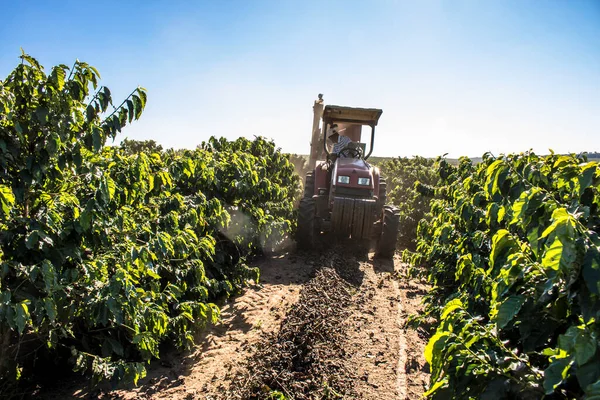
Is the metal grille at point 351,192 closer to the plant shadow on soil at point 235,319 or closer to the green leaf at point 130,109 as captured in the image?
the plant shadow on soil at point 235,319

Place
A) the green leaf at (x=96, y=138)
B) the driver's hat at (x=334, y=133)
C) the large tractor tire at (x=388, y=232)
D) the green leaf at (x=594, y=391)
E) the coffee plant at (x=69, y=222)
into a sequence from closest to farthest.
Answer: the green leaf at (x=594, y=391) → the coffee plant at (x=69, y=222) → the green leaf at (x=96, y=138) → the large tractor tire at (x=388, y=232) → the driver's hat at (x=334, y=133)

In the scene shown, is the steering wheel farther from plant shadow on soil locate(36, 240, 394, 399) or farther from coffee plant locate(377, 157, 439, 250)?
plant shadow on soil locate(36, 240, 394, 399)

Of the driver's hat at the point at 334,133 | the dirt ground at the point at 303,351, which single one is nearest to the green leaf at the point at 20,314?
the dirt ground at the point at 303,351

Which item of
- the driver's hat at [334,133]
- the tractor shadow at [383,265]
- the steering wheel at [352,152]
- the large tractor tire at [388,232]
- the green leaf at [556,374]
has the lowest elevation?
the tractor shadow at [383,265]

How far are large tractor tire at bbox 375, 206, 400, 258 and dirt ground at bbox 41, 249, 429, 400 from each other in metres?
1.61

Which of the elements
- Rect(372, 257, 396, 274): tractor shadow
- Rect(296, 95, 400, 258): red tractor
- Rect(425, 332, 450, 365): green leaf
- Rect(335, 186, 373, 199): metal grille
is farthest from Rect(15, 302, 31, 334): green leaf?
Rect(335, 186, 373, 199): metal grille

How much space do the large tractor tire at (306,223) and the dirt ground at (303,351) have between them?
63.4 inches

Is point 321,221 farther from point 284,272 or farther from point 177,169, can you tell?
point 177,169

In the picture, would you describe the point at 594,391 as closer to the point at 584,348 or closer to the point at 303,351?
the point at 584,348

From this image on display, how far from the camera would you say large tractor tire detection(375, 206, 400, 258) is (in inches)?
305

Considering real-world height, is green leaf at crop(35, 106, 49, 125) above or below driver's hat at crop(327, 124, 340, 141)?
below

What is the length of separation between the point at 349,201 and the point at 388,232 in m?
1.26

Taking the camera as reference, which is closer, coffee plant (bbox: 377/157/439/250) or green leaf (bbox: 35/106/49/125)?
green leaf (bbox: 35/106/49/125)

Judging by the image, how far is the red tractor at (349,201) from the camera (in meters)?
7.29
